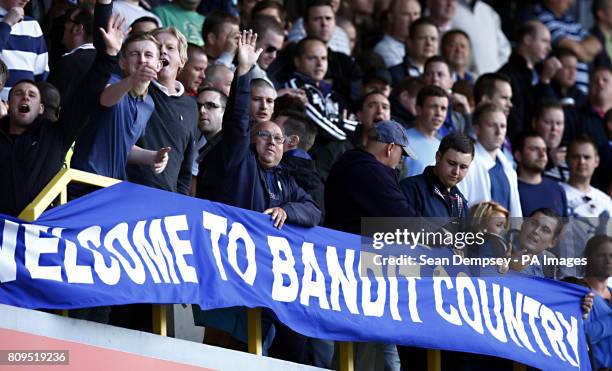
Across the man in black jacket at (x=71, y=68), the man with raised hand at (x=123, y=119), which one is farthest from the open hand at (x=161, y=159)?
the man in black jacket at (x=71, y=68)

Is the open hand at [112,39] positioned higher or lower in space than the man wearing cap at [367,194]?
higher

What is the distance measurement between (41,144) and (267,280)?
1443mm

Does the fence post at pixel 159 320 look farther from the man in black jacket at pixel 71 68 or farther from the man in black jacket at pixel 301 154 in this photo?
the man in black jacket at pixel 71 68

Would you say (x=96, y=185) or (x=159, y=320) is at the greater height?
(x=96, y=185)

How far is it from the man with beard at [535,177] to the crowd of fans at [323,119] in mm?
16

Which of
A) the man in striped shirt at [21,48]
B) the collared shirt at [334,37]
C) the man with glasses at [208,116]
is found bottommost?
the man with glasses at [208,116]

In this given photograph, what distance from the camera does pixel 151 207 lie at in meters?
8.27

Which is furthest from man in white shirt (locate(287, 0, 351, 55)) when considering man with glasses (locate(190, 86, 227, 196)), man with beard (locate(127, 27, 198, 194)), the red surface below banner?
the red surface below banner

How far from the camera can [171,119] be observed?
943 cm

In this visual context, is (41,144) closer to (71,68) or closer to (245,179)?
(245,179)

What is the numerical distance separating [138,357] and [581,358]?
135 inches

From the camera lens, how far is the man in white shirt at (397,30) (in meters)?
14.6

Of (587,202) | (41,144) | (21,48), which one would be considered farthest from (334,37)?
(41,144)

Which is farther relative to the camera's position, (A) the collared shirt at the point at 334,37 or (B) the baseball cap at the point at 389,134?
(A) the collared shirt at the point at 334,37
